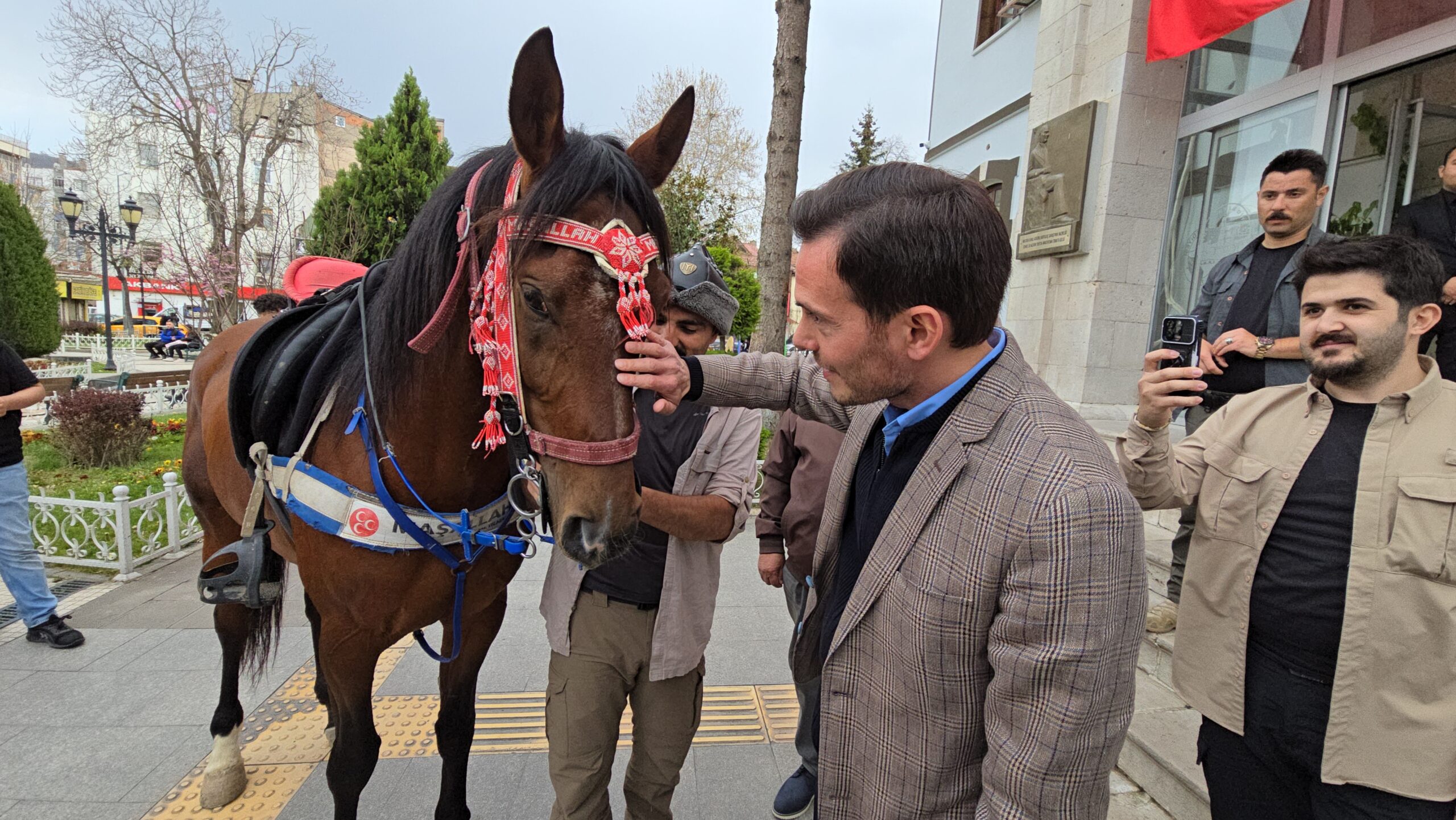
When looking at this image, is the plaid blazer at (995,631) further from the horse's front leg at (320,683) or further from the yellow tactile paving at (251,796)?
the yellow tactile paving at (251,796)

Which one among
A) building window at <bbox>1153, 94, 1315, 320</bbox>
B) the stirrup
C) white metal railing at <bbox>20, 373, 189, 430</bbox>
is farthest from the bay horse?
white metal railing at <bbox>20, 373, 189, 430</bbox>

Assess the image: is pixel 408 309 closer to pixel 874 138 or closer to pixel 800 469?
pixel 800 469

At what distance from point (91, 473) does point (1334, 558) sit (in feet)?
32.8

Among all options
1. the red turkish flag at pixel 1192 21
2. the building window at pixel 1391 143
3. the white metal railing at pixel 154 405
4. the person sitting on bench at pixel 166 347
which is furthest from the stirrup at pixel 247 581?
the person sitting on bench at pixel 166 347

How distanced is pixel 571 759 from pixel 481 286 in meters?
1.37

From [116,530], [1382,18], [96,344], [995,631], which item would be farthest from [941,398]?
[96,344]

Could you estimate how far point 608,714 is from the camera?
1.95 metres

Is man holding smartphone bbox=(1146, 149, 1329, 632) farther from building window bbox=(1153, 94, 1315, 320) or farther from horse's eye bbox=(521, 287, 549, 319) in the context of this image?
horse's eye bbox=(521, 287, 549, 319)

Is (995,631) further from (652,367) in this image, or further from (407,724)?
(407,724)

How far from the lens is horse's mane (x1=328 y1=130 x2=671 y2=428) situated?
138 centimetres

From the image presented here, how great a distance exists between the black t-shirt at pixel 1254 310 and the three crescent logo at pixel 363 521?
322 cm

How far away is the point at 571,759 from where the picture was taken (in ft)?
6.21

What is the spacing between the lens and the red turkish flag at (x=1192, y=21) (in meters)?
4.21

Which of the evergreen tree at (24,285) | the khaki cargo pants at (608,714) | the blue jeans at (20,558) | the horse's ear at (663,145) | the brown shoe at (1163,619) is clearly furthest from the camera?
the evergreen tree at (24,285)
